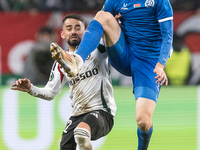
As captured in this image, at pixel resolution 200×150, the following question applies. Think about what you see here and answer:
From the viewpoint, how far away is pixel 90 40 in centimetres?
327

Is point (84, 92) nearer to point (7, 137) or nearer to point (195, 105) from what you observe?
point (7, 137)

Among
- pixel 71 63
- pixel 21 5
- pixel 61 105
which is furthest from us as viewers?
pixel 21 5

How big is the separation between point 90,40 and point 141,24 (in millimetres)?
658

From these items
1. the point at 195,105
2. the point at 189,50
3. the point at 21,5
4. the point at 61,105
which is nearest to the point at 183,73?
the point at 189,50

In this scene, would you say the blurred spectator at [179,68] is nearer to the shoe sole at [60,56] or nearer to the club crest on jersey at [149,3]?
the club crest on jersey at [149,3]

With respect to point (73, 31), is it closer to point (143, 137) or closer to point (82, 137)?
point (82, 137)

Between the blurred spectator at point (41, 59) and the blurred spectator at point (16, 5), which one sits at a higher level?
the blurred spectator at point (16, 5)

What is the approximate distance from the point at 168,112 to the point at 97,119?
104 inches

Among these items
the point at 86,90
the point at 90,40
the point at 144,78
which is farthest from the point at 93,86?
the point at 90,40

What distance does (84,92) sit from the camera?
3.75 meters

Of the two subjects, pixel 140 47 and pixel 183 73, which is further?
pixel 183 73

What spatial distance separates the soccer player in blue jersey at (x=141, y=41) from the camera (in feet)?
11.5

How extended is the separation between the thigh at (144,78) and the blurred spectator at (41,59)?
3352 mm

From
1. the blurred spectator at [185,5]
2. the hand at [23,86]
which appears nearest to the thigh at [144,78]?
the hand at [23,86]
